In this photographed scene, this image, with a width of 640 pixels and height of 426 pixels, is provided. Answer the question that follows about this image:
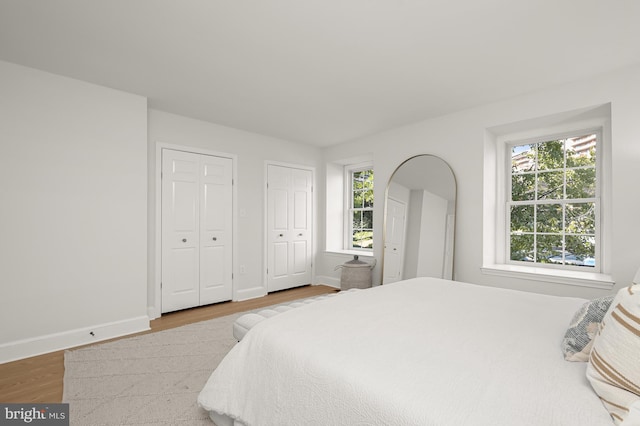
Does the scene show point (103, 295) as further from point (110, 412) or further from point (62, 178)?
point (110, 412)

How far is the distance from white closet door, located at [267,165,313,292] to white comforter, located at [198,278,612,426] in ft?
10.2

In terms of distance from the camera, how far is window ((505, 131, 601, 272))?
9.99 feet

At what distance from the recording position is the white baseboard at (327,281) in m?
5.08

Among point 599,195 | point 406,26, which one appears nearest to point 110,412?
point 406,26

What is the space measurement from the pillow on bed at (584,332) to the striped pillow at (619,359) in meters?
0.13

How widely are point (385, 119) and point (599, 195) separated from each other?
2.34 metres

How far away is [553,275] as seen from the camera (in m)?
2.90

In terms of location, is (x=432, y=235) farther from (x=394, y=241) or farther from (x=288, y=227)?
(x=288, y=227)

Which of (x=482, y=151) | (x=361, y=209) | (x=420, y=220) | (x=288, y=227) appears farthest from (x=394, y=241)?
(x=288, y=227)

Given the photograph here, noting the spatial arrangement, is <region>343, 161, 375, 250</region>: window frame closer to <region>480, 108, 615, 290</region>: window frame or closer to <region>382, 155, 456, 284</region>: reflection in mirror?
<region>382, 155, 456, 284</region>: reflection in mirror

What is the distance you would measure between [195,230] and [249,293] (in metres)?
1.23


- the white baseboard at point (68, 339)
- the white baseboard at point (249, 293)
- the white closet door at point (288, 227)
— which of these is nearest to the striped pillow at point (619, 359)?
the white baseboard at point (68, 339)

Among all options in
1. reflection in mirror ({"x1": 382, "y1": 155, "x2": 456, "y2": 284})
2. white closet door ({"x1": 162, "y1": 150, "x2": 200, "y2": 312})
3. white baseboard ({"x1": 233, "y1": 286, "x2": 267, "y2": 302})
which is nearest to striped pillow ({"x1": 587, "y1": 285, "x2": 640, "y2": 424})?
reflection in mirror ({"x1": 382, "y1": 155, "x2": 456, "y2": 284})

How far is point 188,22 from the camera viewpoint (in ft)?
6.66
